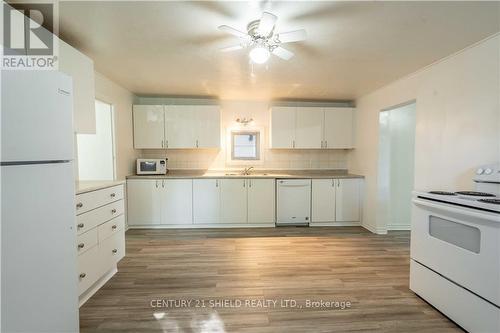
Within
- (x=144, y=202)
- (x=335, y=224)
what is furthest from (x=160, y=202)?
(x=335, y=224)

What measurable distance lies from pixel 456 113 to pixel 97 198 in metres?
3.40

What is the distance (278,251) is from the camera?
2.96m

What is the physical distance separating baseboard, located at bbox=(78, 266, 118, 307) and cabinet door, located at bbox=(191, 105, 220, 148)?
2.28 m

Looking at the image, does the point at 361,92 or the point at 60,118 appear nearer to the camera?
the point at 60,118

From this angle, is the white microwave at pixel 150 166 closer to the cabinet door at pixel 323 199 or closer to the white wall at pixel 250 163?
the white wall at pixel 250 163

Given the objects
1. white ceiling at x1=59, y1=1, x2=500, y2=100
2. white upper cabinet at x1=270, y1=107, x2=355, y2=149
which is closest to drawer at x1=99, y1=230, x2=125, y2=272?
white ceiling at x1=59, y1=1, x2=500, y2=100

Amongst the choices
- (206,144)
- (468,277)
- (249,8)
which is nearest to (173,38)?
(249,8)

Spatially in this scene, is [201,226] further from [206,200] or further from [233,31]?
[233,31]

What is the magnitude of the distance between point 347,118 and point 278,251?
272 cm

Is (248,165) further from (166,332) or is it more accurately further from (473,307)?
(473,307)

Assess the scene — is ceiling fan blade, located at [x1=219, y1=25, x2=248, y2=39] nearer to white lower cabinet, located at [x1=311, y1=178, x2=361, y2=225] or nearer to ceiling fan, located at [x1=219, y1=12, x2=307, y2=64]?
ceiling fan, located at [x1=219, y1=12, x2=307, y2=64]

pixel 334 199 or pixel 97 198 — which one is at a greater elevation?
pixel 97 198

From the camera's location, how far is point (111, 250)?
2301 mm
